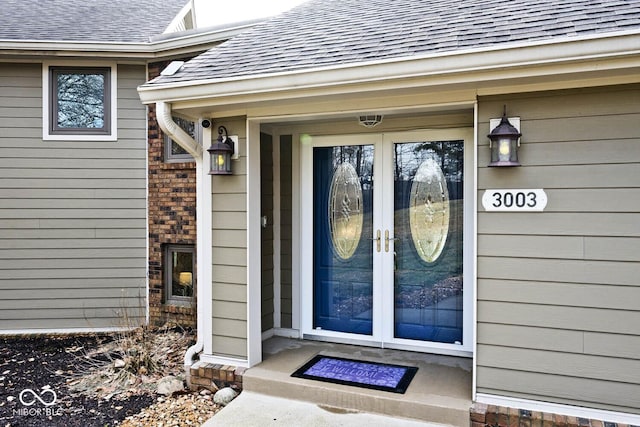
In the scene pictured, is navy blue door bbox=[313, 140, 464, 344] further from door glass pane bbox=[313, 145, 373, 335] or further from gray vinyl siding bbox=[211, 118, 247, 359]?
gray vinyl siding bbox=[211, 118, 247, 359]

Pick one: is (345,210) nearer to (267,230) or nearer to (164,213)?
(267,230)

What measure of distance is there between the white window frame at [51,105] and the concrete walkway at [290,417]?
3789 mm

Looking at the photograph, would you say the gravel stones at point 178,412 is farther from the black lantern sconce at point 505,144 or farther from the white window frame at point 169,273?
the black lantern sconce at point 505,144

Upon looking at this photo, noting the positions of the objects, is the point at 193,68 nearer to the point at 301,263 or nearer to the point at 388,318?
the point at 301,263

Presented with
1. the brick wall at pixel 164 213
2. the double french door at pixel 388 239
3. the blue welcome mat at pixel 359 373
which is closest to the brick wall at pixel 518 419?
the blue welcome mat at pixel 359 373

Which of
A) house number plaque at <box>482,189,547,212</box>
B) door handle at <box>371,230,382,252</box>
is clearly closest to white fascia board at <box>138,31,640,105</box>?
house number plaque at <box>482,189,547,212</box>

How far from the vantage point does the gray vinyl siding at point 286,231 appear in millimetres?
4508

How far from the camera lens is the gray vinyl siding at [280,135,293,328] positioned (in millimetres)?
4508

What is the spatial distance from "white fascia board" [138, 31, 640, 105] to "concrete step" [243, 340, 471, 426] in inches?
81.0

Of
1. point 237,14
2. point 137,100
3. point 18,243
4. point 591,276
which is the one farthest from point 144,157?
point 237,14

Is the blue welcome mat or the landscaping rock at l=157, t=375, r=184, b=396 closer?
the blue welcome mat

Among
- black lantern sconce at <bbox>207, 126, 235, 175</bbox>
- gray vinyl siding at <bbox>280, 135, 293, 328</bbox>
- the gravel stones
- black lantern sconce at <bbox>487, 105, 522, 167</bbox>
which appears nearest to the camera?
black lantern sconce at <bbox>487, 105, 522, 167</bbox>

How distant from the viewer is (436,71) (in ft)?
9.08

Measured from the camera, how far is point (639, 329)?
105 inches
